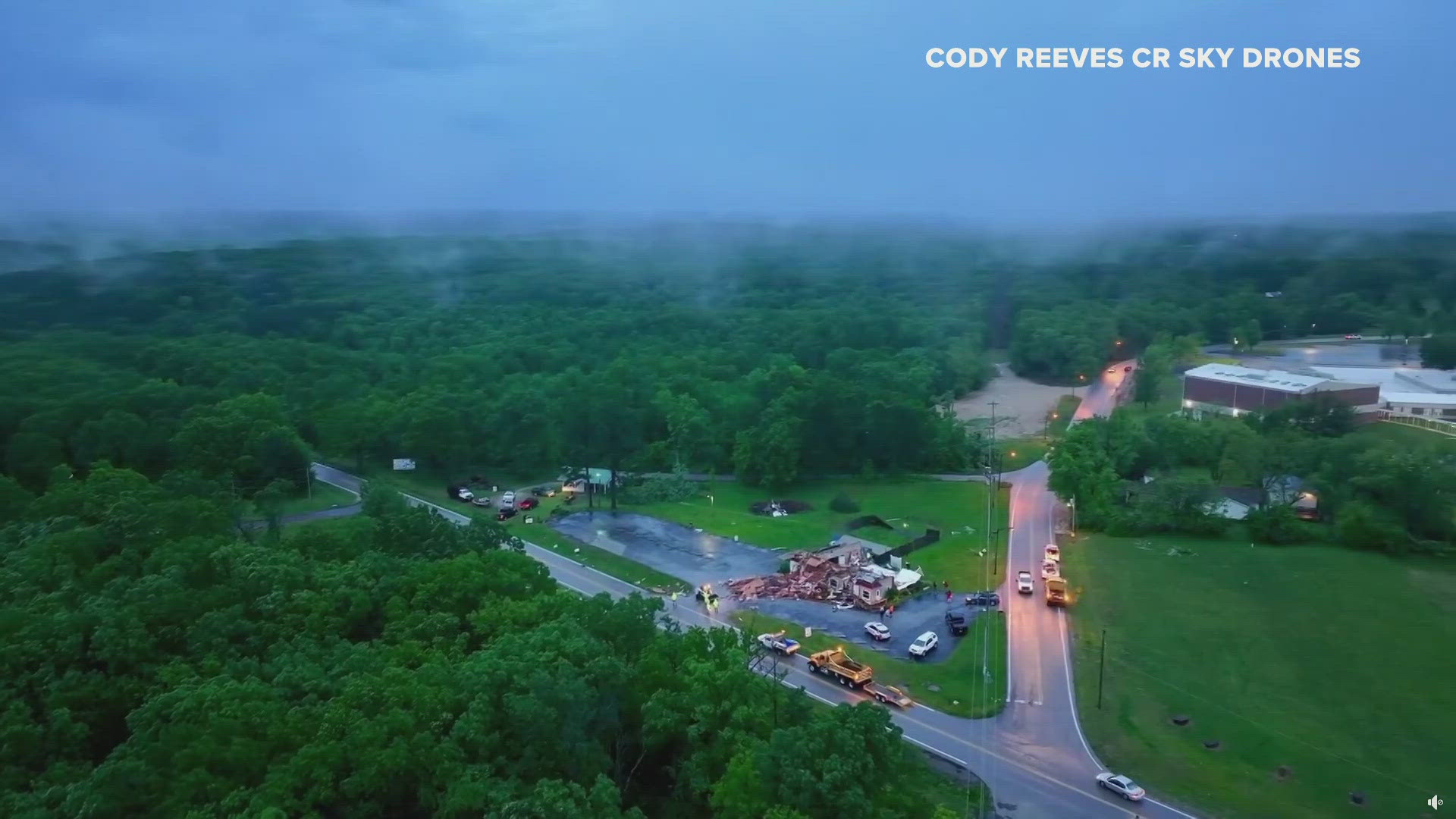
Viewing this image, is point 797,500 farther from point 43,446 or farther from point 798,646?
point 43,446

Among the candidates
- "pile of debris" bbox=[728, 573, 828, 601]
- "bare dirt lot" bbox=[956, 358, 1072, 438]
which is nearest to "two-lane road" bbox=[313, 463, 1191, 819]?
"pile of debris" bbox=[728, 573, 828, 601]

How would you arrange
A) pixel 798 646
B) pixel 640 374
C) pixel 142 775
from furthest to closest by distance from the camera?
pixel 640 374
pixel 798 646
pixel 142 775

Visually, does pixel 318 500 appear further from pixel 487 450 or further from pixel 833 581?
pixel 833 581

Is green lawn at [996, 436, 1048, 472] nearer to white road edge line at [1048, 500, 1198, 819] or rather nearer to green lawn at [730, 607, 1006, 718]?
white road edge line at [1048, 500, 1198, 819]

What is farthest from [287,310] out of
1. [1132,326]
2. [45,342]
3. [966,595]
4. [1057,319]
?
[1132,326]

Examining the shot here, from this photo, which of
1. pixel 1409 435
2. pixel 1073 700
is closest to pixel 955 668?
pixel 1073 700

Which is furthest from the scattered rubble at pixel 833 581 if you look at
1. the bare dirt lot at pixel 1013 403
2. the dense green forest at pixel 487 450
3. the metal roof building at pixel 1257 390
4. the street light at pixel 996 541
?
the metal roof building at pixel 1257 390

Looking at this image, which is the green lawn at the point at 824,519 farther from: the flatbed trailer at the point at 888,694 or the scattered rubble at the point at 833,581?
the flatbed trailer at the point at 888,694
